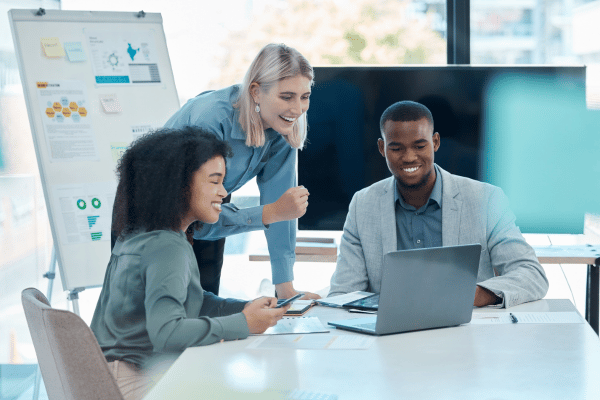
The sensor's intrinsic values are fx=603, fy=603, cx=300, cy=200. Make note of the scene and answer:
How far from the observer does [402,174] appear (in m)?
1.96

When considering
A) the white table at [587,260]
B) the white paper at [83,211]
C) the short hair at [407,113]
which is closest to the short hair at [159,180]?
the short hair at [407,113]

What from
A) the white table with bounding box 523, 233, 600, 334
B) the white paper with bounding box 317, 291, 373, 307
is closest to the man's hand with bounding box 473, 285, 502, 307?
the white paper with bounding box 317, 291, 373, 307

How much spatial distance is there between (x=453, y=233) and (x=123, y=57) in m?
1.77

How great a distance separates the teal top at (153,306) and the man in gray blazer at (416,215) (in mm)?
572

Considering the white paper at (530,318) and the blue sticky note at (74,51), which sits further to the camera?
the blue sticky note at (74,51)

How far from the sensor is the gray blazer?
1792 millimetres

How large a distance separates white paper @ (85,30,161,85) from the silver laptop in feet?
6.14

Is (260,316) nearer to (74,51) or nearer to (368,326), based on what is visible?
(368,326)

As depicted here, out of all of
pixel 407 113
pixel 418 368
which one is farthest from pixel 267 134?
pixel 418 368

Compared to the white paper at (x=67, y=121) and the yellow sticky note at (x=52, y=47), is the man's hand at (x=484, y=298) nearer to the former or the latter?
the white paper at (x=67, y=121)

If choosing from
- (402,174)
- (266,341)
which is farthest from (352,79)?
(266,341)

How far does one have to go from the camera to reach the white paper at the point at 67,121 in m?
2.56

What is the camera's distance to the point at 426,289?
1301mm

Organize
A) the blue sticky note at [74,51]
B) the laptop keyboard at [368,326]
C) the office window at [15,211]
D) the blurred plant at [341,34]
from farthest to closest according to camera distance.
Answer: the blurred plant at [341,34]
the office window at [15,211]
the blue sticky note at [74,51]
the laptop keyboard at [368,326]
